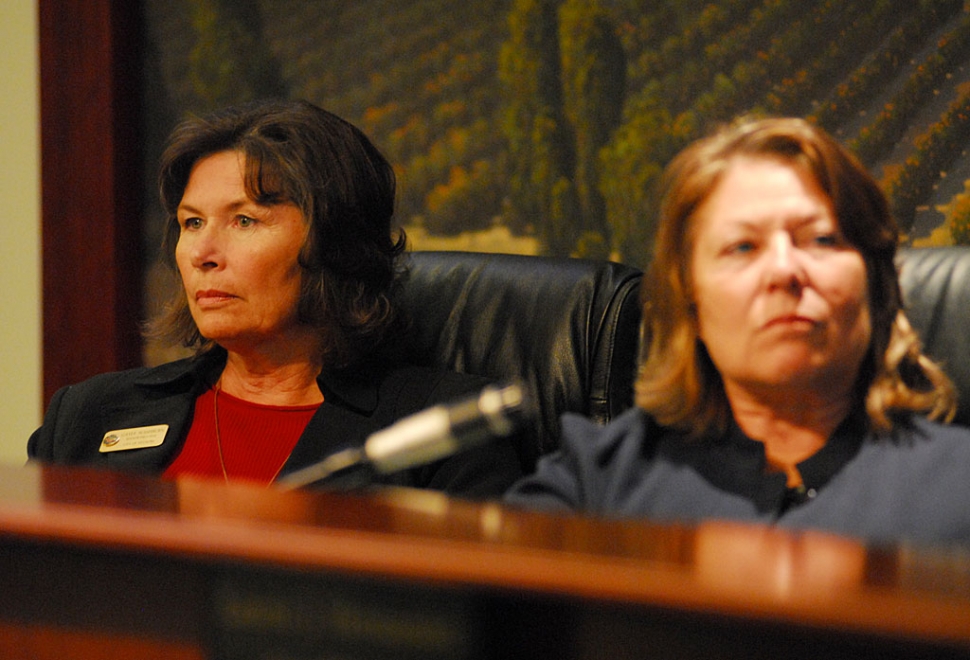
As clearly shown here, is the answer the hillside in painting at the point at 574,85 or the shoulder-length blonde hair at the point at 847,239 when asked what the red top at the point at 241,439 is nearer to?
the shoulder-length blonde hair at the point at 847,239

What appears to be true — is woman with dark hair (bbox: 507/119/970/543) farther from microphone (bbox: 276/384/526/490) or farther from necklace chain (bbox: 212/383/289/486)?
necklace chain (bbox: 212/383/289/486)

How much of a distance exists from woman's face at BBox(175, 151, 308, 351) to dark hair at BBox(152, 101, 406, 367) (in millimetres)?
25

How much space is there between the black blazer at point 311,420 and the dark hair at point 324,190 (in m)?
0.09

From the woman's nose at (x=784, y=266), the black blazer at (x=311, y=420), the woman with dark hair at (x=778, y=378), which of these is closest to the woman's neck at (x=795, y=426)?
the woman with dark hair at (x=778, y=378)

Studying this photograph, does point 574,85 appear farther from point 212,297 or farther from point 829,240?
point 829,240

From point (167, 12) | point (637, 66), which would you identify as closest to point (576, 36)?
point (637, 66)

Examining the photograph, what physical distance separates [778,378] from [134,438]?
3.81ft

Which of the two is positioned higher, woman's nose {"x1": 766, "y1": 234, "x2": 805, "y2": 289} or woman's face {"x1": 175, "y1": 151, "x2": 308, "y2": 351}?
woman's nose {"x1": 766, "y1": 234, "x2": 805, "y2": 289}

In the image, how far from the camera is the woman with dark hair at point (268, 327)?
5.92ft

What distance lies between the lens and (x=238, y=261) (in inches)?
70.9

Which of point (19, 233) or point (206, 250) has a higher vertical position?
point (206, 250)

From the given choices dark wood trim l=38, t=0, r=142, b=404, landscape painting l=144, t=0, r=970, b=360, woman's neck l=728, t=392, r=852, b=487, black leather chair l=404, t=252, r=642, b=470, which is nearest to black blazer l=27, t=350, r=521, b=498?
black leather chair l=404, t=252, r=642, b=470

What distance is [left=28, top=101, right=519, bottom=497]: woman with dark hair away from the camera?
180 cm

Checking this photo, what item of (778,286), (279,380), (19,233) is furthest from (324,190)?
(19,233)
